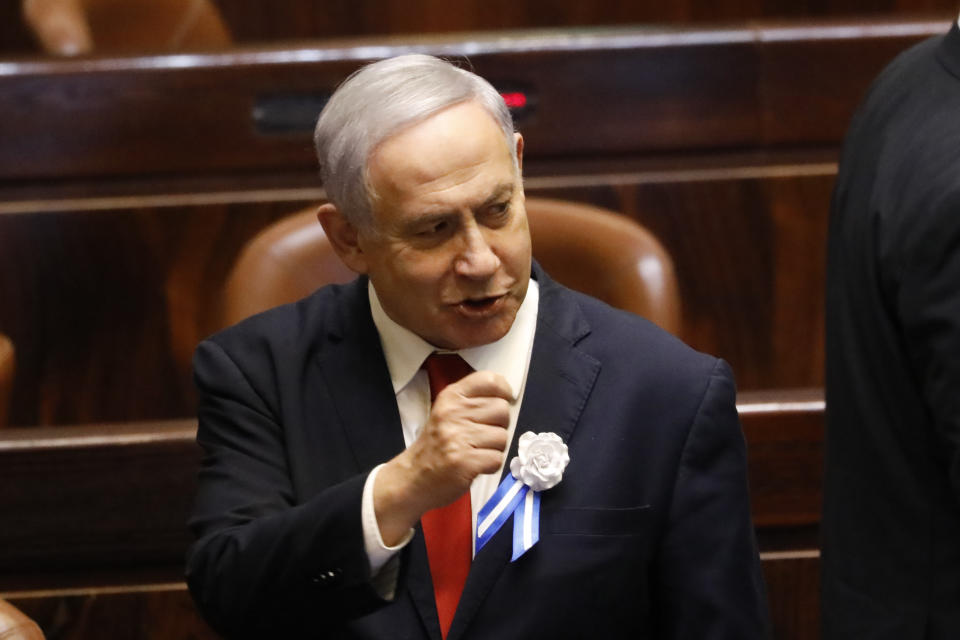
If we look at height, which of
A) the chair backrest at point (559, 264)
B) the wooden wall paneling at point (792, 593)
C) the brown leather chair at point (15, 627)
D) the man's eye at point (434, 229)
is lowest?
the wooden wall paneling at point (792, 593)

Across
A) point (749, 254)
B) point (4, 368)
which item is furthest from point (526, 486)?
point (749, 254)

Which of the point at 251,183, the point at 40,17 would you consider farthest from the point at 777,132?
the point at 40,17

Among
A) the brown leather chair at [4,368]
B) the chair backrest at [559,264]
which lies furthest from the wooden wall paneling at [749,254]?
the brown leather chair at [4,368]

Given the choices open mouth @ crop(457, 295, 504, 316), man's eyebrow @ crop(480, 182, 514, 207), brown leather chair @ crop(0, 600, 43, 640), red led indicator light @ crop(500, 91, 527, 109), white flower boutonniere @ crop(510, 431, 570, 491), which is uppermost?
man's eyebrow @ crop(480, 182, 514, 207)

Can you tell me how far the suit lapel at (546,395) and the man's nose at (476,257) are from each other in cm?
7

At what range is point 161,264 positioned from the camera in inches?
52.4

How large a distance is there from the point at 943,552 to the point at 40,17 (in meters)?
1.36

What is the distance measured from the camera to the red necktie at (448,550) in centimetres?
67

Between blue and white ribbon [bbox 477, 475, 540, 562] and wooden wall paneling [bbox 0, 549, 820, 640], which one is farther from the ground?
blue and white ribbon [bbox 477, 475, 540, 562]

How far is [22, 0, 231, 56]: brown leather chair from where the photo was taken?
5.67 feet

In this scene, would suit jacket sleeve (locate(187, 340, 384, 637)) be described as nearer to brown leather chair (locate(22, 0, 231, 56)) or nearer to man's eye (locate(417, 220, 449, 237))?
man's eye (locate(417, 220, 449, 237))

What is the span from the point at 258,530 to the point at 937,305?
343 mm

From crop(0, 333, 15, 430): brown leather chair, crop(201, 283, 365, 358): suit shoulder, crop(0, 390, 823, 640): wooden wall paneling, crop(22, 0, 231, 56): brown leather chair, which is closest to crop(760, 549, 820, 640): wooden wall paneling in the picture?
crop(0, 390, 823, 640): wooden wall paneling

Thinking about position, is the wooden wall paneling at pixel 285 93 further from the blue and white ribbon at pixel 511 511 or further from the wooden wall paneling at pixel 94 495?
the blue and white ribbon at pixel 511 511
